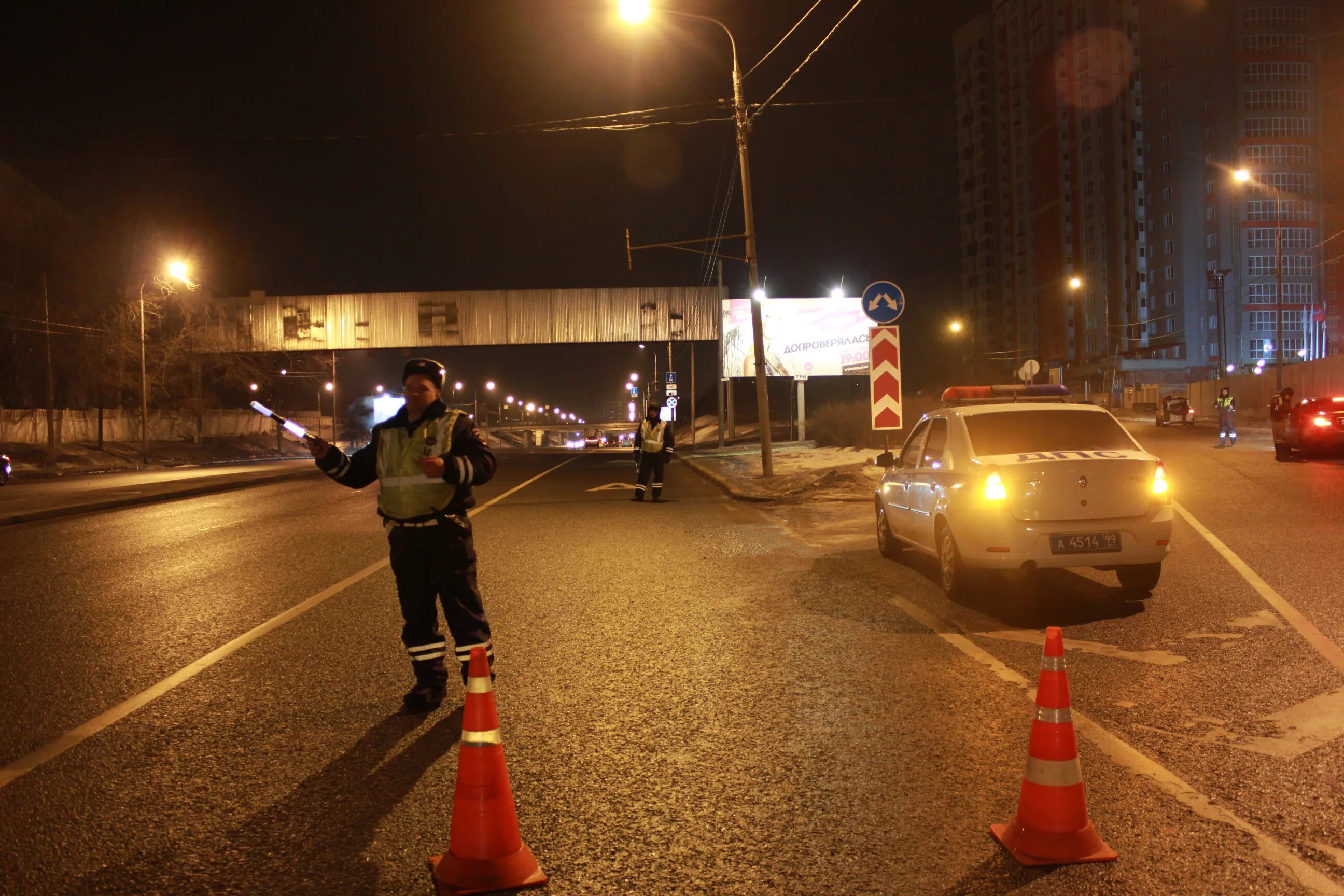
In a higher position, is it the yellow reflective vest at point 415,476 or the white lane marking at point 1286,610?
the yellow reflective vest at point 415,476

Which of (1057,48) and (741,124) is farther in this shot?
(1057,48)

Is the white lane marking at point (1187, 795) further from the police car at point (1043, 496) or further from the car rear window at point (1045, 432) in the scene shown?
the car rear window at point (1045, 432)

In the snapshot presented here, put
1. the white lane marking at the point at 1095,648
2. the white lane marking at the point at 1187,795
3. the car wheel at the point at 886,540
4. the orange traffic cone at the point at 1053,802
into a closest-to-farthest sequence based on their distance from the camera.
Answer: the white lane marking at the point at 1187,795
the orange traffic cone at the point at 1053,802
the white lane marking at the point at 1095,648
the car wheel at the point at 886,540

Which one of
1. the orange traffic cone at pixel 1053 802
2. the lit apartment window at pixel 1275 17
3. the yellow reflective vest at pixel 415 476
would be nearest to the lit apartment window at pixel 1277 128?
the lit apartment window at pixel 1275 17

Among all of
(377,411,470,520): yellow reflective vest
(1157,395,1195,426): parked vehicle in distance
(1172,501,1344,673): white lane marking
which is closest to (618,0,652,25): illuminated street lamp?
(1172,501,1344,673): white lane marking

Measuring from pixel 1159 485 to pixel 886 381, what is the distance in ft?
31.1

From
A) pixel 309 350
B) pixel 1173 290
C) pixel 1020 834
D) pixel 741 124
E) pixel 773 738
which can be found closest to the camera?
pixel 1020 834

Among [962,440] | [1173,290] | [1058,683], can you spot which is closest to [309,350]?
[962,440]

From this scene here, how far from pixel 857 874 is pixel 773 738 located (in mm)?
1467

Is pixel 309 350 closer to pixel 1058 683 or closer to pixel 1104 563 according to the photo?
pixel 1104 563

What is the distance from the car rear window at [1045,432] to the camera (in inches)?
336

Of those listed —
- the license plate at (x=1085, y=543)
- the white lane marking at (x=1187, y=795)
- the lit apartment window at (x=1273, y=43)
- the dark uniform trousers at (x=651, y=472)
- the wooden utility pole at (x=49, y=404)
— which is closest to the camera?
the white lane marking at (x=1187, y=795)

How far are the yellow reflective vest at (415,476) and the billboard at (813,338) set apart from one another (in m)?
43.5

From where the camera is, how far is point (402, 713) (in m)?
5.32
